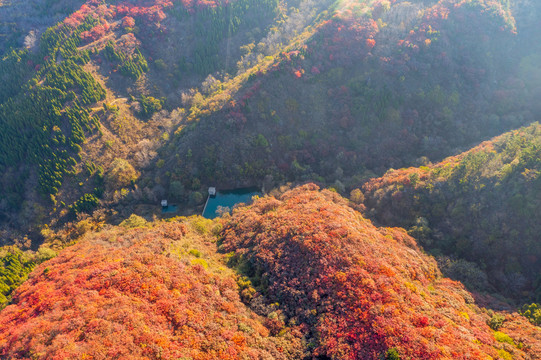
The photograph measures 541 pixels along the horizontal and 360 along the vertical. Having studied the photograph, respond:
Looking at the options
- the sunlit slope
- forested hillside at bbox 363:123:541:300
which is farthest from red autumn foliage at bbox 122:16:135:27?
forested hillside at bbox 363:123:541:300

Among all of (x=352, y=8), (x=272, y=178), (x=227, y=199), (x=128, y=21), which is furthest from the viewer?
(x=128, y=21)

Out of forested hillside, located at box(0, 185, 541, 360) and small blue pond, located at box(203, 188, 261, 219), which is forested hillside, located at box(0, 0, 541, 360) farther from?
small blue pond, located at box(203, 188, 261, 219)

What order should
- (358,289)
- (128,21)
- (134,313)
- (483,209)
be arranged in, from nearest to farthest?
(134,313)
(358,289)
(483,209)
(128,21)

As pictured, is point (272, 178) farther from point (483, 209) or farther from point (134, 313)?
point (134, 313)

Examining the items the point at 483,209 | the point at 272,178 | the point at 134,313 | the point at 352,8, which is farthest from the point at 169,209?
the point at 352,8

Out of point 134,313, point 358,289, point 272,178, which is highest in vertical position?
point 134,313

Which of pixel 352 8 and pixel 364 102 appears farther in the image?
pixel 352 8

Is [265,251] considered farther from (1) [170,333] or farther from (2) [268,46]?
(2) [268,46]

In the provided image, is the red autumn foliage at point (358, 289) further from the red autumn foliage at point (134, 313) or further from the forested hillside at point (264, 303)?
the red autumn foliage at point (134, 313)
